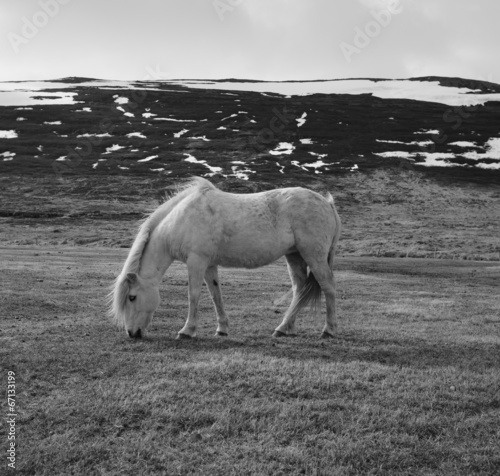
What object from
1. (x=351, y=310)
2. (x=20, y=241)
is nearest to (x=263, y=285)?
(x=351, y=310)

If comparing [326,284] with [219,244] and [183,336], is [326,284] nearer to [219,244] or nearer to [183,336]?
[219,244]

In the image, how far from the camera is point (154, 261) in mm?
10688

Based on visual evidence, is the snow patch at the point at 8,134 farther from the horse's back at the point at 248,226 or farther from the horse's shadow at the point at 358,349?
the horse's shadow at the point at 358,349

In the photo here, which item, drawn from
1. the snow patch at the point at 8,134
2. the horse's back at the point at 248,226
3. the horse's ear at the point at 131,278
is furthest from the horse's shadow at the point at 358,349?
the snow patch at the point at 8,134

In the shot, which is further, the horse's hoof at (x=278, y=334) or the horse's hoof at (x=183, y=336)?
the horse's hoof at (x=278, y=334)

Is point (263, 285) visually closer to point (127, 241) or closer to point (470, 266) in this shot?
point (470, 266)

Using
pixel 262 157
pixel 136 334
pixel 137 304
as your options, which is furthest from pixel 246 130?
pixel 136 334

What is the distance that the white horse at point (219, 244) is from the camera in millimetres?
10305

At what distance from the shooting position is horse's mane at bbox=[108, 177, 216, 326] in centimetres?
1020

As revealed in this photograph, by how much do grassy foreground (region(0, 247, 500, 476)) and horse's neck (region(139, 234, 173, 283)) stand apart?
1.27m

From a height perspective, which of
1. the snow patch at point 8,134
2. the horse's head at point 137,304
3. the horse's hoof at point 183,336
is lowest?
the snow patch at point 8,134

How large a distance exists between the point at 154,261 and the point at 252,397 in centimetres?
475

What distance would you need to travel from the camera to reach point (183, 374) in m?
7.56

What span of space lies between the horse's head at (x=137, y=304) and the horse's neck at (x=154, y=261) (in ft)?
0.91
